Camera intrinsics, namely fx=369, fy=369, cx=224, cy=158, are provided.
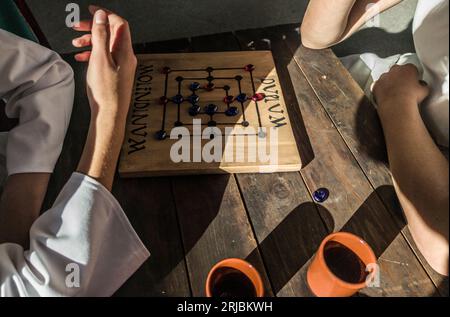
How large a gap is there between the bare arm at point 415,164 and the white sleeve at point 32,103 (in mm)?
573

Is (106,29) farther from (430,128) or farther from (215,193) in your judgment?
(430,128)

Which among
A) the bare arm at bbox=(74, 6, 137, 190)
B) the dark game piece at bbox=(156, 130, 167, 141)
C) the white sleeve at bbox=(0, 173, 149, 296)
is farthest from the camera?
the dark game piece at bbox=(156, 130, 167, 141)

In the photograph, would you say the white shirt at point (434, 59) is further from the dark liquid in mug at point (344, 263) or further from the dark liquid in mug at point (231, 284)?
the dark liquid in mug at point (231, 284)

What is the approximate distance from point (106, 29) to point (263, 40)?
47cm

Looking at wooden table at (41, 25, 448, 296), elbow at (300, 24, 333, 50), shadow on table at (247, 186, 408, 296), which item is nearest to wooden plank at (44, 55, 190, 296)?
wooden table at (41, 25, 448, 296)

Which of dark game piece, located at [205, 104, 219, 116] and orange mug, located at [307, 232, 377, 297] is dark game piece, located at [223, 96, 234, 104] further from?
orange mug, located at [307, 232, 377, 297]

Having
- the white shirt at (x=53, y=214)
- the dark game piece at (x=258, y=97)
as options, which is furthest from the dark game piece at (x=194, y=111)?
the white shirt at (x=53, y=214)

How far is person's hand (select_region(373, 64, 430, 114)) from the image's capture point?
24.6 inches

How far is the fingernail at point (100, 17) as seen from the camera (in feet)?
1.90

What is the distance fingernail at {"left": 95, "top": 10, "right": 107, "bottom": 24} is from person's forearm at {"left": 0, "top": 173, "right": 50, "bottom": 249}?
0.26 m

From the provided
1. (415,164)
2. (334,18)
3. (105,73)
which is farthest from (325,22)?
(105,73)
